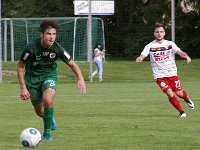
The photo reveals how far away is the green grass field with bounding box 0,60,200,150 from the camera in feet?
31.5

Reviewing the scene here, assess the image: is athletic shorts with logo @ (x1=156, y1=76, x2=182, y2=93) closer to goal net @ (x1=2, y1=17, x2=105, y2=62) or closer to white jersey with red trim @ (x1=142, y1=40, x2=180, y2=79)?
white jersey with red trim @ (x1=142, y1=40, x2=180, y2=79)

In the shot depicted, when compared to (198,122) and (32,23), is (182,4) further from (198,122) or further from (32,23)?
(198,122)

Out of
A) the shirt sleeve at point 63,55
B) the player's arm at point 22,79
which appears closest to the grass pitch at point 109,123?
the player's arm at point 22,79

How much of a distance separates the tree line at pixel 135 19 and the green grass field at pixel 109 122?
14381 millimetres

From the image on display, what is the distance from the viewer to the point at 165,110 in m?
15.4

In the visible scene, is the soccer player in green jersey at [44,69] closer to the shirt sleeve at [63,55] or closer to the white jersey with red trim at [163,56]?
the shirt sleeve at [63,55]

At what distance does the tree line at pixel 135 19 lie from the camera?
36.6 metres

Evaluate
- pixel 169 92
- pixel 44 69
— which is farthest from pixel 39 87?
pixel 169 92

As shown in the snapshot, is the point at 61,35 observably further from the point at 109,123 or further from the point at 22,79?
the point at 22,79

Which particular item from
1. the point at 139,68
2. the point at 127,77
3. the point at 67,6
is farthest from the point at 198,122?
the point at 67,6

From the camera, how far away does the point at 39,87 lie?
10.4 m

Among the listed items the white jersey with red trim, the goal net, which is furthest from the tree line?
the white jersey with red trim

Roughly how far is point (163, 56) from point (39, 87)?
4.82 metres

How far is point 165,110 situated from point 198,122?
9.75 feet
